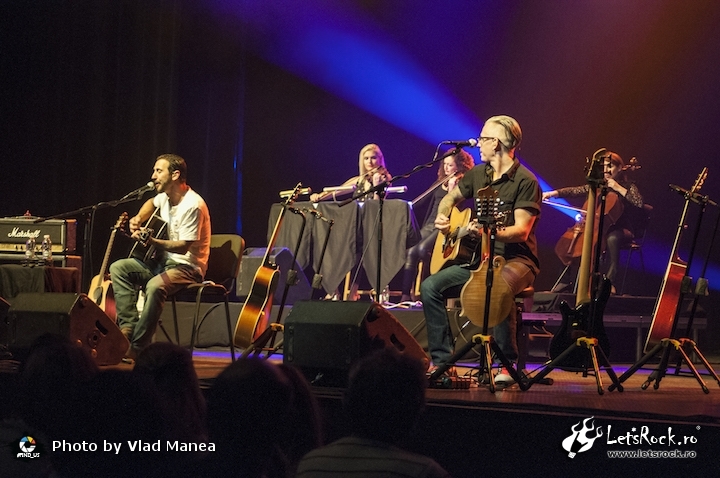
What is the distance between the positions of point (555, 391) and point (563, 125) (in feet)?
17.6

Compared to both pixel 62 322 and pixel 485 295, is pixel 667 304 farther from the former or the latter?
pixel 62 322

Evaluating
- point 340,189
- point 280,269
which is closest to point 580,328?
point 280,269

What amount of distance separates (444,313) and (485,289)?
1.37 feet

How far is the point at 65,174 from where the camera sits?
8.91 metres

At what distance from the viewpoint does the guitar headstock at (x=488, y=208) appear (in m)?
4.84

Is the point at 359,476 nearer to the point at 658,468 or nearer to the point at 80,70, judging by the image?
the point at 658,468

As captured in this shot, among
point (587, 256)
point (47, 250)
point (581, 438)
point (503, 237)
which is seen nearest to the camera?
point (581, 438)

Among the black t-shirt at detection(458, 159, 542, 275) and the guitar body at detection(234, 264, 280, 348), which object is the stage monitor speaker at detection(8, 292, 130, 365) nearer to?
the guitar body at detection(234, 264, 280, 348)

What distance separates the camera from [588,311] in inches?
197

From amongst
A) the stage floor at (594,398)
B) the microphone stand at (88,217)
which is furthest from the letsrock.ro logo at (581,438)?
the microphone stand at (88,217)

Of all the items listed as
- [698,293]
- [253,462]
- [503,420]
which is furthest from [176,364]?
[698,293]

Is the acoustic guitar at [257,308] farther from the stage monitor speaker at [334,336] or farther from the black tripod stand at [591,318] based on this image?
the black tripod stand at [591,318]

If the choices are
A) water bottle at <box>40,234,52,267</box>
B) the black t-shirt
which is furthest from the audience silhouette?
water bottle at <box>40,234,52,267</box>

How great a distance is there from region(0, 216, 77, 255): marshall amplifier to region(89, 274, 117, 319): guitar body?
0.41 metres
